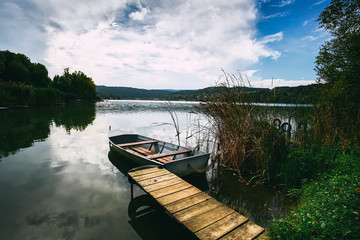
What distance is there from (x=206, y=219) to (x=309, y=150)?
4212 mm

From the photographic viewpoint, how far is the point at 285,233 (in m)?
2.30

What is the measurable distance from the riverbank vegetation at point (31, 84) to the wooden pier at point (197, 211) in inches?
1143

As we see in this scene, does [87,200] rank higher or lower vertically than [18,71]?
lower

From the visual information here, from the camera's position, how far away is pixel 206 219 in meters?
2.64

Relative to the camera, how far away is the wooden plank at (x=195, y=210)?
8.73ft

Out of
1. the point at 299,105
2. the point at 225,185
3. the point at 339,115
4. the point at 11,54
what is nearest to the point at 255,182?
the point at 225,185

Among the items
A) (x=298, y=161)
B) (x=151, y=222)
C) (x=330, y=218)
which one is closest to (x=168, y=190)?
(x=151, y=222)

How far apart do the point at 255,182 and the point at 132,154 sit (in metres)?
3.93

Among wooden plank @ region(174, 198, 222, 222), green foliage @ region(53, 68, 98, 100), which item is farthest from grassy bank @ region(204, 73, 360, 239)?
green foliage @ region(53, 68, 98, 100)

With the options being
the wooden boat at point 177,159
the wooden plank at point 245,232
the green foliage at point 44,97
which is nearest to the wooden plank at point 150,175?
the wooden boat at point 177,159

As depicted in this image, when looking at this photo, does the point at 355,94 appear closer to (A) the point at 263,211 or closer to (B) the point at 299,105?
(B) the point at 299,105

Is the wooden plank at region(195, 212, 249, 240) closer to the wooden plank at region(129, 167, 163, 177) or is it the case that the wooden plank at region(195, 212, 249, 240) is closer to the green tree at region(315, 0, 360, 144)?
the wooden plank at region(129, 167, 163, 177)

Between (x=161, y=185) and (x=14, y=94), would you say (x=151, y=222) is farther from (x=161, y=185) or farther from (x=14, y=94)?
(x=14, y=94)

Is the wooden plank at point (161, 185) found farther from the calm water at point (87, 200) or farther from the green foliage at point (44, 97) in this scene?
the green foliage at point (44, 97)
